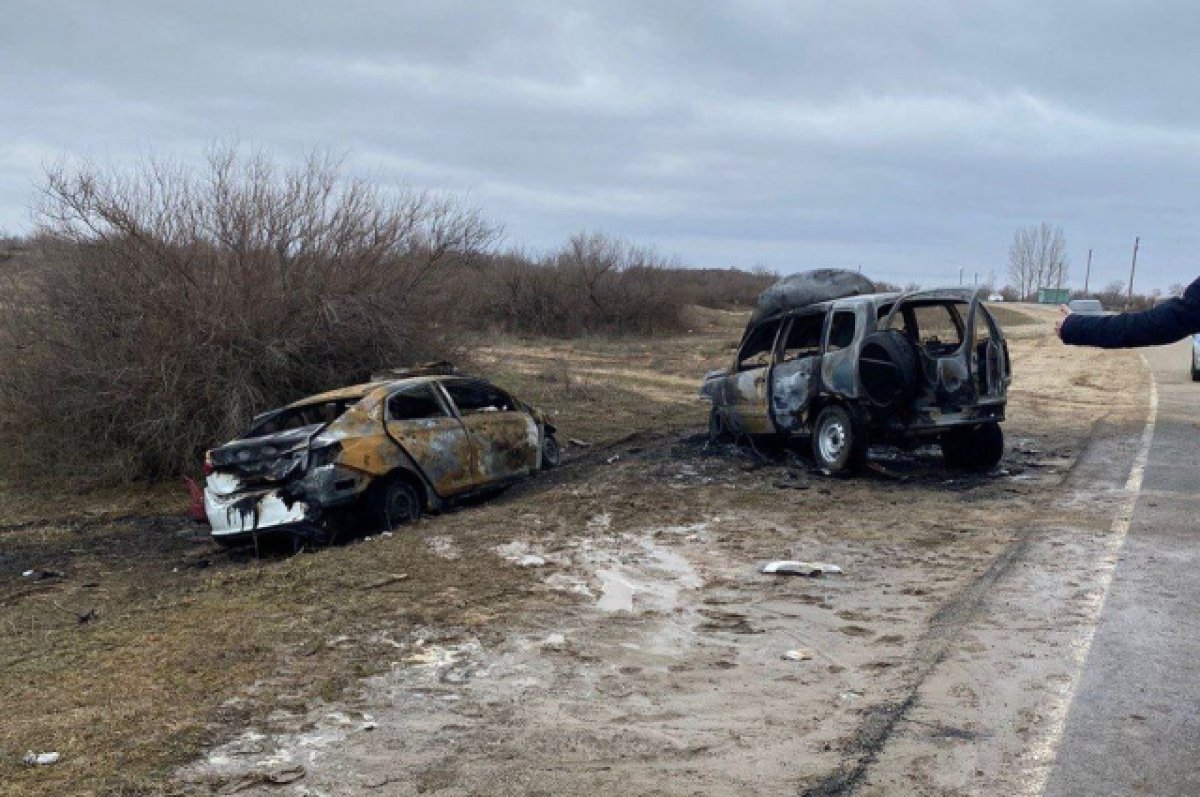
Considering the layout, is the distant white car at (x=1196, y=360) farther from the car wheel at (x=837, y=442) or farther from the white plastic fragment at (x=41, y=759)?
the white plastic fragment at (x=41, y=759)

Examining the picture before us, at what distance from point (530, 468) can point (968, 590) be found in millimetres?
6229

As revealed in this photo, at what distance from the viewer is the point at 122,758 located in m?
4.57

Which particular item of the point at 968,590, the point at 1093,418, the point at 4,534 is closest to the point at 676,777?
the point at 968,590

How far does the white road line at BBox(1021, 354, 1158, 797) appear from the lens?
4.29 metres

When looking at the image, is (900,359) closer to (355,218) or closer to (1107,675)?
(1107,675)

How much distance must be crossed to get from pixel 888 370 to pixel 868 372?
0.66ft

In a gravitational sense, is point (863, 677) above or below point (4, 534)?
A: above

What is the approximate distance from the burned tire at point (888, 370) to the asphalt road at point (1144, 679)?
2.45 meters

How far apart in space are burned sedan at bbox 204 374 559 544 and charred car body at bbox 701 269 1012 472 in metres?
3.08

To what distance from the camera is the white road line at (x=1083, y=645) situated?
4.29 meters

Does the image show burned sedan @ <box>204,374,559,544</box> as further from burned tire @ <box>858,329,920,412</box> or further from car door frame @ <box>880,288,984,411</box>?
car door frame @ <box>880,288,984,411</box>

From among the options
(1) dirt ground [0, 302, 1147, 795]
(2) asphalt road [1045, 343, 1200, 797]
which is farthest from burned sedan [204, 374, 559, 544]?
(2) asphalt road [1045, 343, 1200, 797]

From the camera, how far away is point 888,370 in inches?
431

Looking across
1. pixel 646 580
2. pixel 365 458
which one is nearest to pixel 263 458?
pixel 365 458
